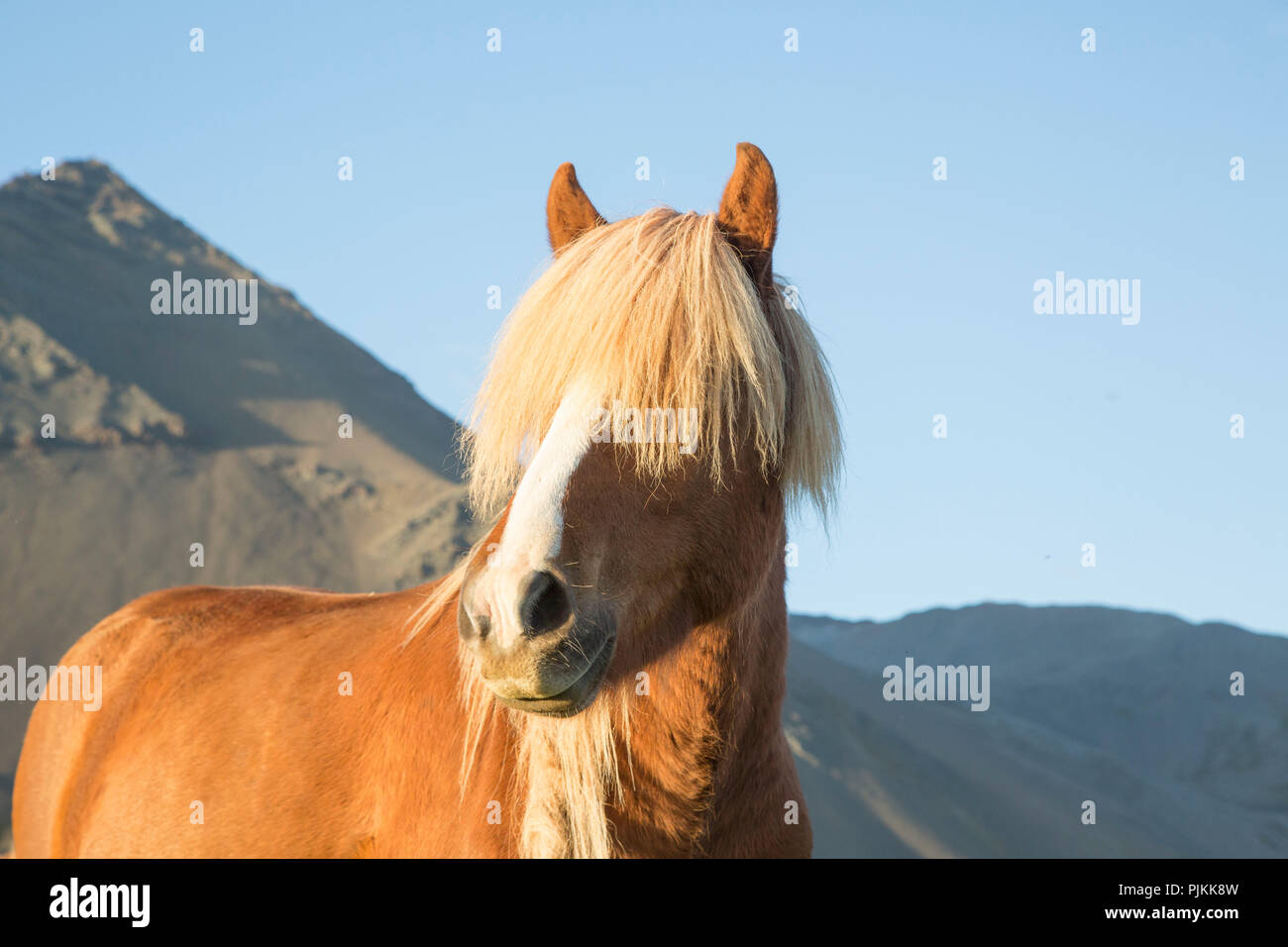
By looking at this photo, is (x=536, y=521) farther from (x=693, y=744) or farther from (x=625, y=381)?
(x=693, y=744)

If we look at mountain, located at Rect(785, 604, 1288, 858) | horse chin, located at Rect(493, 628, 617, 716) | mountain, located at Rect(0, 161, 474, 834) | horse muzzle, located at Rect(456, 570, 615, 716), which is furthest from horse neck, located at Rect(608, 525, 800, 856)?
mountain, located at Rect(785, 604, 1288, 858)

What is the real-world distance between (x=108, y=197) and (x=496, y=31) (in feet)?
193

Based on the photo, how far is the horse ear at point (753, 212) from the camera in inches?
116

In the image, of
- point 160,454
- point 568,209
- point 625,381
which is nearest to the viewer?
point 625,381

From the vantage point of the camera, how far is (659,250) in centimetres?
289

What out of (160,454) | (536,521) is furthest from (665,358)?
(160,454)

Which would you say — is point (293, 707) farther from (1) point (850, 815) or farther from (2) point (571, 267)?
(1) point (850, 815)

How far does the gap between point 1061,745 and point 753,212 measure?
42697mm

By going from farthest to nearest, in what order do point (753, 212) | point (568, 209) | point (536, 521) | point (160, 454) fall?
point (160, 454)
point (568, 209)
point (753, 212)
point (536, 521)

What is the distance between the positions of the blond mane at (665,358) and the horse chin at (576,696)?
44cm

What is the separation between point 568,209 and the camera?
3215 mm

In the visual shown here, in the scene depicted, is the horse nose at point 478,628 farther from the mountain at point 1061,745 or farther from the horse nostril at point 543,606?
the mountain at point 1061,745

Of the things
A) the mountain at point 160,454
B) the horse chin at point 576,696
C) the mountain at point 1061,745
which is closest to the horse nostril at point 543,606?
the horse chin at point 576,696
